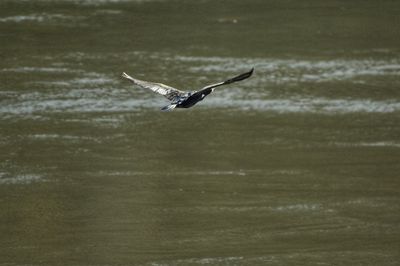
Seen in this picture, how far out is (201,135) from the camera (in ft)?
43.4

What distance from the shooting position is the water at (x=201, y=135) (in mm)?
10562

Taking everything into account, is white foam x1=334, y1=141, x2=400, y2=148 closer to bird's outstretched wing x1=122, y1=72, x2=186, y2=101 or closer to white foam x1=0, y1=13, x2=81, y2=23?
bird's outstretched wing x1=122, y1=72, x2=186, y2=101

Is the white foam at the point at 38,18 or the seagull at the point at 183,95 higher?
the seagull at the point at 183,95

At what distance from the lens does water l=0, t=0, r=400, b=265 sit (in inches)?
416

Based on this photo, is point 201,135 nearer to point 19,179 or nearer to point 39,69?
point 19,179

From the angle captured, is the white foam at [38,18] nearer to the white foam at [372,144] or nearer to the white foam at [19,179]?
the white foam at [19,179]

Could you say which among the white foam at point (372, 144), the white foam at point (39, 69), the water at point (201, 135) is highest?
the white foam at point (39, 69)

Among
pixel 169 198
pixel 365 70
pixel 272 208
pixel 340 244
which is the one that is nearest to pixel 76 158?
pixel 169 198

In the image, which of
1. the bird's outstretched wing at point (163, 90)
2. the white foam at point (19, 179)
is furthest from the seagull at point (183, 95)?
the white foam at point (19, 179)

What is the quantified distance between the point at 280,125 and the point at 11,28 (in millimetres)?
5660

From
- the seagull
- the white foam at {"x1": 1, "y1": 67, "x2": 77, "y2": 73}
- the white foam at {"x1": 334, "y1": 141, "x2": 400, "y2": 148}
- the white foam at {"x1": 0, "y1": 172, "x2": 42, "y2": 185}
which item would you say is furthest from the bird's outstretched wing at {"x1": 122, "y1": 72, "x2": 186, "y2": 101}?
the white foam at {"x1": 1, "y1": 67, "x2": 77, "y2": 73}

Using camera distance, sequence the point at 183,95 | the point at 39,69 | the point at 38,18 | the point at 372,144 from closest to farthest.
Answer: the point at 183,95, the point at 372,144, the point at 39,69, the point at 38,18

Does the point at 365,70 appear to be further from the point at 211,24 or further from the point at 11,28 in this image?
the point at 11,28

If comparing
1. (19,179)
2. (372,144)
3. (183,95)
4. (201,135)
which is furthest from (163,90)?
(372,144)
